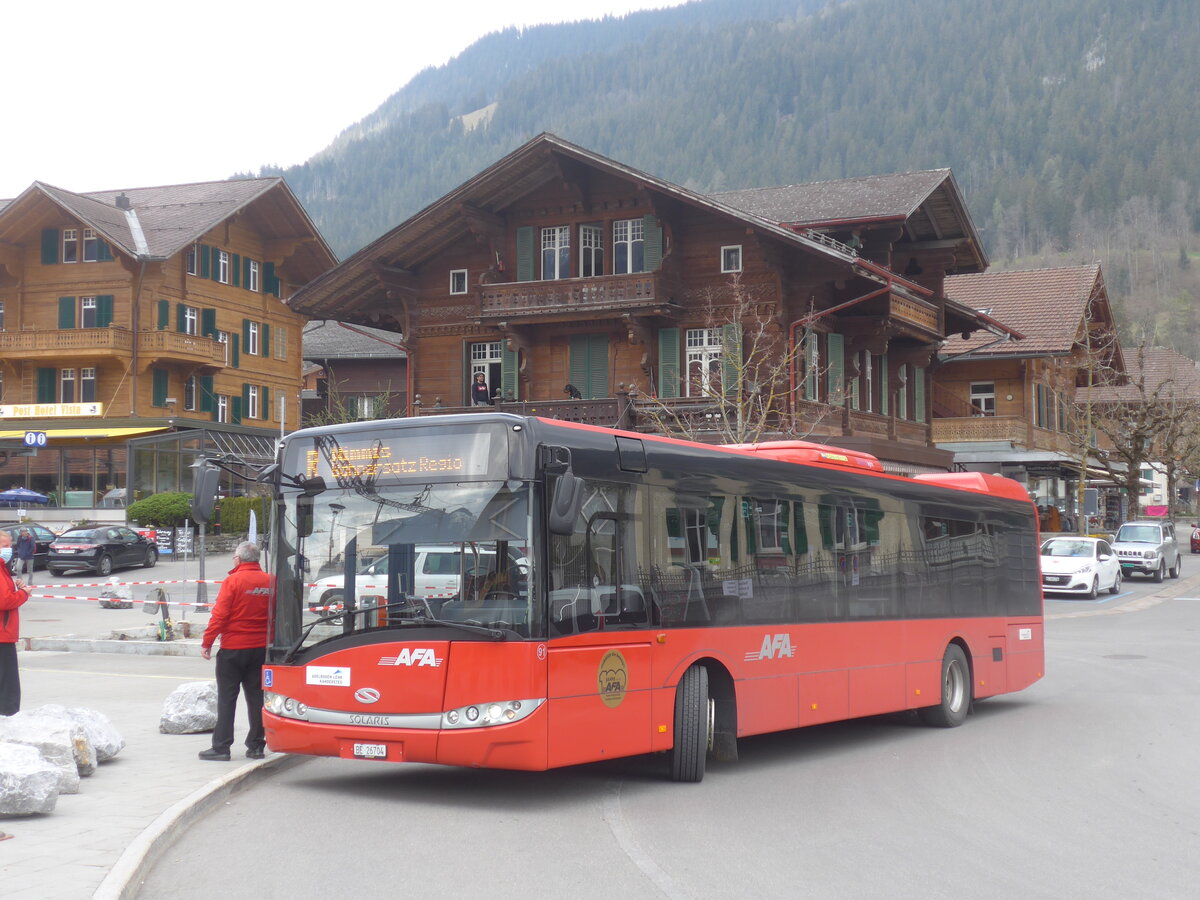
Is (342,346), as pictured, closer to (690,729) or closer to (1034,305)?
(1034,305)

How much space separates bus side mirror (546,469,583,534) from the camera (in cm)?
876

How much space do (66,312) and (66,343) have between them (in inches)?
86.5

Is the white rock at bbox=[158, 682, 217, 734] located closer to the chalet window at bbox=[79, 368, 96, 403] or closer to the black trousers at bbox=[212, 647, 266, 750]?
the black trousers at bbox=[212, 647, 266, 750]

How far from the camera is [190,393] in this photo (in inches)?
2218

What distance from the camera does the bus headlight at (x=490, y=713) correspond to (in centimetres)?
922

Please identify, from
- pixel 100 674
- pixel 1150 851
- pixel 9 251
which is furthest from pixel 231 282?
pixel 1150 851

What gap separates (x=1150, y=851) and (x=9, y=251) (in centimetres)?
5471

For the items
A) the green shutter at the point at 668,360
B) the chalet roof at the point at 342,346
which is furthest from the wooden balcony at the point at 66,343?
Result: the green shutter at the point at 668,360

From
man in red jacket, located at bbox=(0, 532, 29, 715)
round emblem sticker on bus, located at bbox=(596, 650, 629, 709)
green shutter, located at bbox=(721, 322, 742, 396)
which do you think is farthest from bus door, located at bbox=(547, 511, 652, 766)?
green shutter, located at bbox=(721, 322, 742, 396)

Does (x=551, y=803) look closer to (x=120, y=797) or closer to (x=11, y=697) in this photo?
(x=120, y=797)

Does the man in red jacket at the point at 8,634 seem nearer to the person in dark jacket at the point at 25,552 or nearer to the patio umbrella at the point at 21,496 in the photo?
the person in dark jacket at the point at 25,552

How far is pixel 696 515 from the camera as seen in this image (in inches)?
434

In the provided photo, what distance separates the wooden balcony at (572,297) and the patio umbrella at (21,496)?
21.3m

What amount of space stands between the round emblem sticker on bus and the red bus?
1 centimetres
